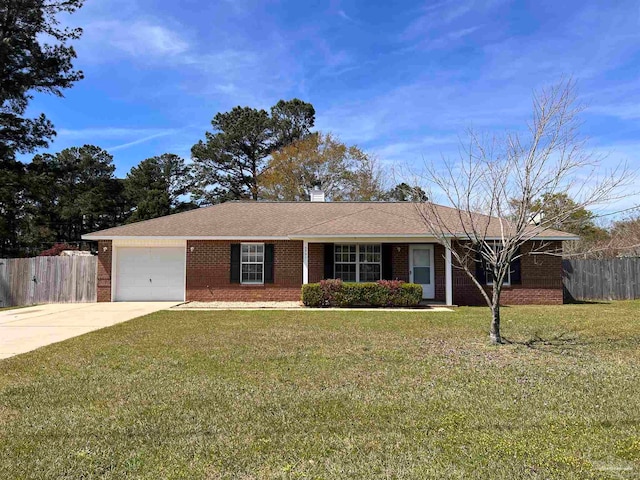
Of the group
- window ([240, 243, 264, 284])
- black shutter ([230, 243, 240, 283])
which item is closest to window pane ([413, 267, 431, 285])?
window ([240, 243, 264, 284])

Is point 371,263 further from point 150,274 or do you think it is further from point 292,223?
point 150,274

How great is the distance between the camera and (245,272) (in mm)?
16422

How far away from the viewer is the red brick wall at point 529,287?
15.7m

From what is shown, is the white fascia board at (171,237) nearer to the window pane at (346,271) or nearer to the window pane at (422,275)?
the window pane at (346,271)

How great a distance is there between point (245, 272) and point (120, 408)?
1173 centimetres

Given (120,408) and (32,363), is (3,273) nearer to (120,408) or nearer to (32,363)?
(32,363)

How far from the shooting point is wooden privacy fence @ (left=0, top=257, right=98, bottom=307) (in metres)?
16.6

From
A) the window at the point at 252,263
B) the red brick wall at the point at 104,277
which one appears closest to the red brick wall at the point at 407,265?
the window at the point at 252,263

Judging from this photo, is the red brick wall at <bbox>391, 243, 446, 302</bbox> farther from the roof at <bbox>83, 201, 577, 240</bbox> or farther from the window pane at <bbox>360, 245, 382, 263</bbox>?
the roof at <bbox>83, 201, 577, 240</bbox>

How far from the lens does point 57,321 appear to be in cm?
1141

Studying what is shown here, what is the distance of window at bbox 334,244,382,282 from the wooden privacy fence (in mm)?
8970

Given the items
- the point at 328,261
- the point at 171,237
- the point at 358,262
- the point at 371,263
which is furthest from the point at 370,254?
the point at 171,237

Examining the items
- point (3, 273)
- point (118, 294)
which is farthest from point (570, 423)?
point (3, 273)

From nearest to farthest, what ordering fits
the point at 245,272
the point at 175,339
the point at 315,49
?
the point at 175,339, the point at 315,49, the point at 245,272
